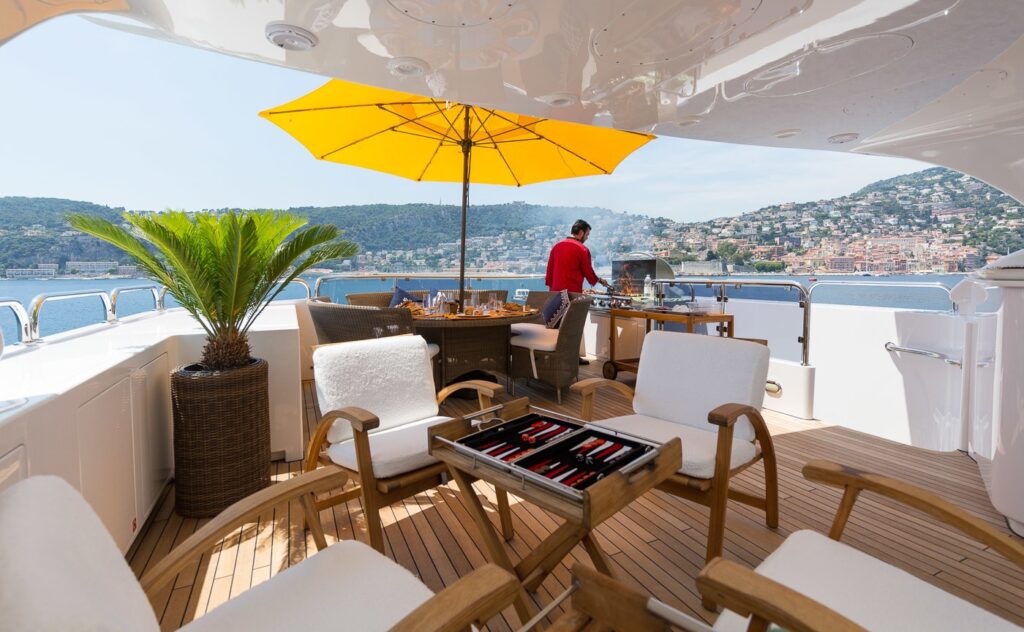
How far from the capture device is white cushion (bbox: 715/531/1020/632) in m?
1.08

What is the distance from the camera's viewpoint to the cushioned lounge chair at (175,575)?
0.65m

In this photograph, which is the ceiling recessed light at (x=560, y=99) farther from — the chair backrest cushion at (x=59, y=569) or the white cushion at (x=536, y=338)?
the chair backrest cushion at (x=59, y=569)

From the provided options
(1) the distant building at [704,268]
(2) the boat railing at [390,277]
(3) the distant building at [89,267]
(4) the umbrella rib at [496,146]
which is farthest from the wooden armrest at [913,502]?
(1) the distant building at [704,268]

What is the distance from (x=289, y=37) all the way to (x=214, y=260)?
1.14 meters

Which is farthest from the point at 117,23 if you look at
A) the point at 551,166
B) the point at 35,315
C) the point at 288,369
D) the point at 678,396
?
the point at 551,166

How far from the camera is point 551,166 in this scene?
5512 millimetres

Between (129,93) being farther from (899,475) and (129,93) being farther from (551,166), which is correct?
(899,475)

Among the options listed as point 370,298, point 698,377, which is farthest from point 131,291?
point 698,377

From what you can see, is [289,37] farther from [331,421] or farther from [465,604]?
[465,604]

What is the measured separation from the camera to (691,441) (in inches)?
82.8

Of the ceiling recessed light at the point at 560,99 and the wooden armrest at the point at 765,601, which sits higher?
the ceiling recessed light at the point at 560,99

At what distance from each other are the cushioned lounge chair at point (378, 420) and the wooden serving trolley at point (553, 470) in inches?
10.4

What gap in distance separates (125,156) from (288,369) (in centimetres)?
4349

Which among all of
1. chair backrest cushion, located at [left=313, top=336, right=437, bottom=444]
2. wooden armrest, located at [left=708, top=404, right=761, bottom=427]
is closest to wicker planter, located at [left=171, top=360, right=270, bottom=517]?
chair backrest cushion, located at [left=313, top=336, right=437, bottom=444]
